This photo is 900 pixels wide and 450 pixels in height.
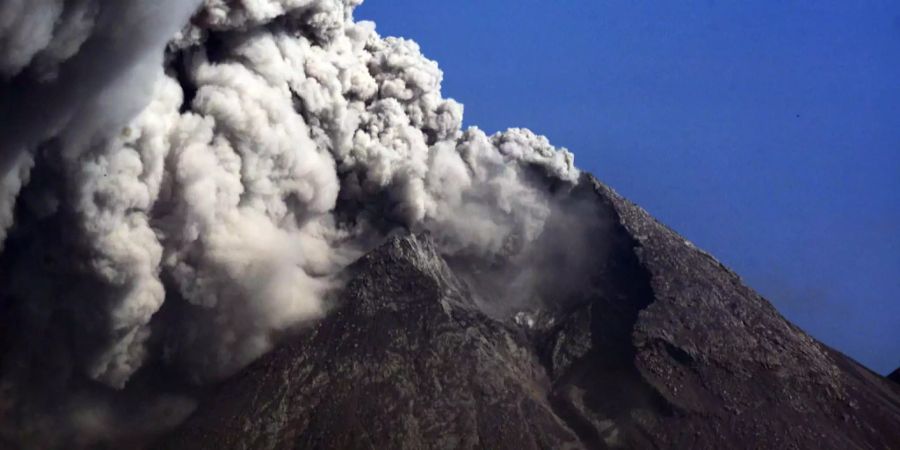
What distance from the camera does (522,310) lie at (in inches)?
1423

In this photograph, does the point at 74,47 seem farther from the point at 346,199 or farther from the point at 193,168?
the point at 346,199

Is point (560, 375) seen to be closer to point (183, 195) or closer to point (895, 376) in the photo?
point (183, 195)

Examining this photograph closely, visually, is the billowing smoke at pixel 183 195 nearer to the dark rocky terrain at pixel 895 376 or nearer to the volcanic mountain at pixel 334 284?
the volcanic mountain at pixel 334 284

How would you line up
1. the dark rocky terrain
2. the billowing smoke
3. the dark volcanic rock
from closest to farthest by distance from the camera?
1. the billowing smoke
2. the dark volcanic rock
3. the dark rocky terrain

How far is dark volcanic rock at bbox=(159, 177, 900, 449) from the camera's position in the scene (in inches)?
1063

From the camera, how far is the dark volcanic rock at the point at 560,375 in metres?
27.0

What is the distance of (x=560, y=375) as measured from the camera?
3272 centimetres

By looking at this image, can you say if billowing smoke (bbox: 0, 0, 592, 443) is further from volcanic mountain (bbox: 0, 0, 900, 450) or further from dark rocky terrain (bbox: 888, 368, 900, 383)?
dark rocky terrain (bbox: 888, 368, 900, 383)

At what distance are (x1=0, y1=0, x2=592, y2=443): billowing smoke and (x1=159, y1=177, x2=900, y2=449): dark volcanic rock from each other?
1.71 metres

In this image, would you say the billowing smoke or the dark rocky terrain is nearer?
the billowing smoke

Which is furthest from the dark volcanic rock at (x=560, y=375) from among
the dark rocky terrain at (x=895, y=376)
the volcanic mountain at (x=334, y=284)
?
the dark rocky terrain at (x=895, y=376)

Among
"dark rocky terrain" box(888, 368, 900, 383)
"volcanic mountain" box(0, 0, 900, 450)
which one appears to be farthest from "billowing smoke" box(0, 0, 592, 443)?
"dark rocky terrain" box(888, 368, 900, 383)

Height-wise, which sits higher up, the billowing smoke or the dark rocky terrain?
the dark rocky terrain

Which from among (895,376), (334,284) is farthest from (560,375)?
(895,376)
